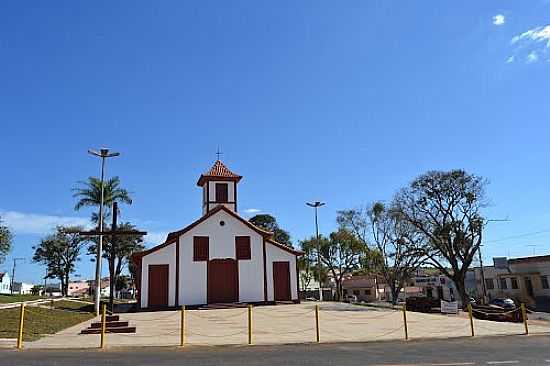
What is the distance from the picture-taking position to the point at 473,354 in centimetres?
1281

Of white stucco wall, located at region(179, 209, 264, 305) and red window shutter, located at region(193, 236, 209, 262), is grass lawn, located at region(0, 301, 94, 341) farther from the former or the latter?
red window shutter, located at region(193, 236, 209, 262)

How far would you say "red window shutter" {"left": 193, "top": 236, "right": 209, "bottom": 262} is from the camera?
3234 cm

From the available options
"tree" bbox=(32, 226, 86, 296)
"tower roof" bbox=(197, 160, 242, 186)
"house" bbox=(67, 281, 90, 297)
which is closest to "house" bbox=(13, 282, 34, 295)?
"house" bbox=(67, 281, 90, 297)

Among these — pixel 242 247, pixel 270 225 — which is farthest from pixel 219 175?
pixel 270 225

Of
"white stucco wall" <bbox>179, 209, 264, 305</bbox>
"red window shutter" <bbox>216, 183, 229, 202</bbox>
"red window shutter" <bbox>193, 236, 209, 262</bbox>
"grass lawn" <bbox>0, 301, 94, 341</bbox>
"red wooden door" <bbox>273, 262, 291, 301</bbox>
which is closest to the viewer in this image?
"grass lawn" <bbox>0, 301, 94, 341</bbox>

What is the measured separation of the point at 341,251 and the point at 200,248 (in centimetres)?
2779

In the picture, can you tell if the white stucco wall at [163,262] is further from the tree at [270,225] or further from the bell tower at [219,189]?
the tree at [270,225]

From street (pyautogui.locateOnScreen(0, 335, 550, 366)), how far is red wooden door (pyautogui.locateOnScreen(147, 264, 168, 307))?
17.8 m

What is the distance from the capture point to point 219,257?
32.7 m

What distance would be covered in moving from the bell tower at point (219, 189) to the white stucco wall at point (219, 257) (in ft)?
11.1

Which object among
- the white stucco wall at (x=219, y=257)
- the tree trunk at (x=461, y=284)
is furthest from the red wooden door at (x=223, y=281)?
the tree trunk at (x=461, y=284)

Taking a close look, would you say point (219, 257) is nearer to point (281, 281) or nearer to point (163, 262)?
point (163, 262)

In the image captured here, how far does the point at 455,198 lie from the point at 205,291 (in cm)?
2091

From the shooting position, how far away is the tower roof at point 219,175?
122 ft
